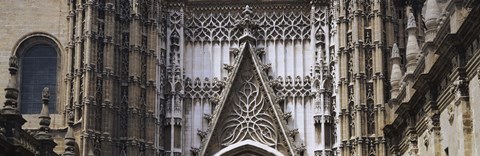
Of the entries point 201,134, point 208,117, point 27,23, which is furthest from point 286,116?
point 27,23

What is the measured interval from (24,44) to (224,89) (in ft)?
28.7

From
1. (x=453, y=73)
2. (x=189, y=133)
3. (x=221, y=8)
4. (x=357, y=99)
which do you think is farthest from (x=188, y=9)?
(x=453, y=73)

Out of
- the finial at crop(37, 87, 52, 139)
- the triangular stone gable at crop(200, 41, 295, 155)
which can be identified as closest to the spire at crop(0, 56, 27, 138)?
the finial at crop(37, 87, 52, 139)

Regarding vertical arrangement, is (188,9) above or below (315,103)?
above

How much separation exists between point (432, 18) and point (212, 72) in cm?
1594

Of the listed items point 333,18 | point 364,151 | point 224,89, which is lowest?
point 364,151

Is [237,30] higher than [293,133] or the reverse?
higher

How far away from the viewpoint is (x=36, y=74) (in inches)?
1727

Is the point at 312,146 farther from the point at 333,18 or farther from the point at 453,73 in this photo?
the point at 453,73

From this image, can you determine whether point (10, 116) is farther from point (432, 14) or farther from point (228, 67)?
point (228, 67)

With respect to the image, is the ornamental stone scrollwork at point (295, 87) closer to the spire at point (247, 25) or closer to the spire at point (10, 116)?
the spire at point (247, 25)

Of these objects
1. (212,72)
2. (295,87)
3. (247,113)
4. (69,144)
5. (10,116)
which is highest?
(212,72)

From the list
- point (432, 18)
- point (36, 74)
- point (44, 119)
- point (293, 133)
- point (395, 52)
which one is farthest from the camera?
point (36, 74)

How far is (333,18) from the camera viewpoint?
144 feet
